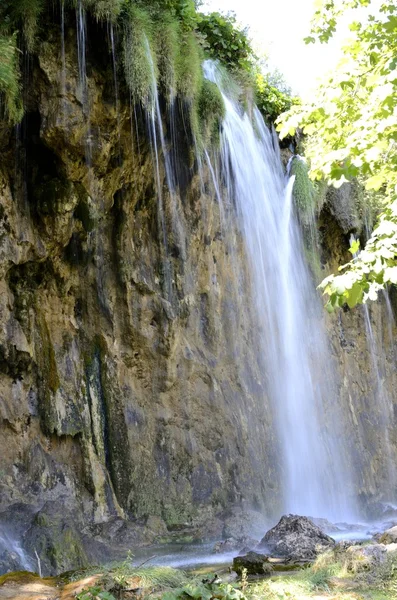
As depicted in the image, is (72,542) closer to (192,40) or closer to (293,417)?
(293,417)

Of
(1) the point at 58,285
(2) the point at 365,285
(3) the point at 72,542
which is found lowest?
(3) the point at 72,542

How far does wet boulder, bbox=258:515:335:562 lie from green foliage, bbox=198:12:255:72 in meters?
10.6

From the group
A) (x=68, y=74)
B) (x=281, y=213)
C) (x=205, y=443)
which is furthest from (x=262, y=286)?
(x=68, y=74)

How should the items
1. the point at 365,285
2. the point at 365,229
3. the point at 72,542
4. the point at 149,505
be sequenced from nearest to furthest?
the point at 365,285, the point at 72,542, the point at 149,505, the point at 365,229

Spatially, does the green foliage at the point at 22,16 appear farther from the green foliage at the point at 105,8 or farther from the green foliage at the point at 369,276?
the green foliage at the point at 369,276

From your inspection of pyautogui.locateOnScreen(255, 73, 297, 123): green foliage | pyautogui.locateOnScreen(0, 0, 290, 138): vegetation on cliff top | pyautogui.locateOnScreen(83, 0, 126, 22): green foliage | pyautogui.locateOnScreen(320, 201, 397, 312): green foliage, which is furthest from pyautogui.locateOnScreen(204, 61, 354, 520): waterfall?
pyautogui.locateOnScreen(320, 201, 397, 312): green foliage

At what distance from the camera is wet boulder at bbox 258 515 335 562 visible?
7.73 meters

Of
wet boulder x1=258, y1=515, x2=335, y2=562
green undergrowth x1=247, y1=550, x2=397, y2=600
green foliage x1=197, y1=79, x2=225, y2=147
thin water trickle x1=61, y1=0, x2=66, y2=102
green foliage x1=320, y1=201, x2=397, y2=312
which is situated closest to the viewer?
green foliage x1=320, y1=201, x2=397, y2=312

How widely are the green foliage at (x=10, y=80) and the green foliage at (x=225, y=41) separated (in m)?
6.63

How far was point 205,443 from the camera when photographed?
11.8 metres

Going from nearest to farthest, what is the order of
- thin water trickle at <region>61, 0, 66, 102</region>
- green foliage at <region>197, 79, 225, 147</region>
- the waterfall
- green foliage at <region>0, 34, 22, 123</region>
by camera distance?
green foliage at <region>0, 34, 22, 123</region>, thin water trickle at <region>61, 0, 66, 102</region>, green foliage at <region>197, 79, 225, 147</region>, the waterfall

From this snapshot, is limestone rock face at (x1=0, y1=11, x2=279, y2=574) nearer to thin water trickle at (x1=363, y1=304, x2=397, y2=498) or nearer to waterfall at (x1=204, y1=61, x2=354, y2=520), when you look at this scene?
waterfall at (x1=204, y1=61, x2=354, y2=520)

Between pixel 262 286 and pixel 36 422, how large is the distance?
22.5 ft

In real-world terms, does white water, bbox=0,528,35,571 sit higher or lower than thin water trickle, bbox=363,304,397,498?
lower
